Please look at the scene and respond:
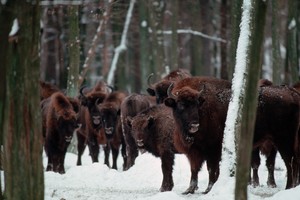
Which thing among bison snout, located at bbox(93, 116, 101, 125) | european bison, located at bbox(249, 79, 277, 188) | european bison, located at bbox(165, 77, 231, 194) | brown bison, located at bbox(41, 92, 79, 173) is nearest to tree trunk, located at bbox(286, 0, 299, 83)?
bison snout, located at bbox(93, 116, 101, 125)

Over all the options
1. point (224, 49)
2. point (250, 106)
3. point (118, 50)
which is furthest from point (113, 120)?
point (118, 50)

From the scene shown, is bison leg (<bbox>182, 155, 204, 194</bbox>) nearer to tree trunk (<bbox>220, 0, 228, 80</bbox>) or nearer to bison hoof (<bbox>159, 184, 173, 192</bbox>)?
bison hoof (<bbox>159, 184, 173, 192</bbox>)

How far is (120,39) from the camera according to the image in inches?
1364

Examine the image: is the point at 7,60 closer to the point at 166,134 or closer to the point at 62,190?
the point at 62,190

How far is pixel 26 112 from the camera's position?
7797 mm

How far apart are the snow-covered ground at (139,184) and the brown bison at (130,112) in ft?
2.41

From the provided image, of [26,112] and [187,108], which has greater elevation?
[187,108]

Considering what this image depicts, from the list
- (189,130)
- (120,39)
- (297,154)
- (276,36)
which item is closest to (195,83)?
(189,130)

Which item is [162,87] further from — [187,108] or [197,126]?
[197,126]

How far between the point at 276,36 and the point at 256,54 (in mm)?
14538

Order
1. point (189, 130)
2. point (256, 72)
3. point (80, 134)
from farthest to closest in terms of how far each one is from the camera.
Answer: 1. point (80, 134)
2. point (189, 130)
3. point (256, 72)

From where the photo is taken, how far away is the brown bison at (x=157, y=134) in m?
13.2

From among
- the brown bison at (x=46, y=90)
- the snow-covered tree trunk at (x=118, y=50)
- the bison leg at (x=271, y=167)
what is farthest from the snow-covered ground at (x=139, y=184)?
A: the snow-covered tree trunk at (x=118, y=50)

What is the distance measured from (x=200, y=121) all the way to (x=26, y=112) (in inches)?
189
